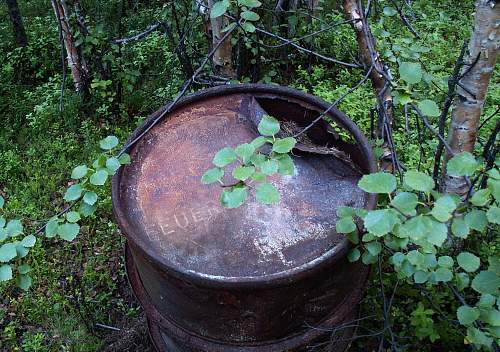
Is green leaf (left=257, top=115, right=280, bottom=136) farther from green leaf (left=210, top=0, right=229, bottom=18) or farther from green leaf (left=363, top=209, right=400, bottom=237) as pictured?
green leaf (left=210, top=0, right=229, bottom=18)

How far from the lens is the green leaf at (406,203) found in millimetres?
1405

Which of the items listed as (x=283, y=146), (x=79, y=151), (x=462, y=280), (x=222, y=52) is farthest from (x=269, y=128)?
(x=79, y=151)

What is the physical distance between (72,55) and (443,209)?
4013 millimetres

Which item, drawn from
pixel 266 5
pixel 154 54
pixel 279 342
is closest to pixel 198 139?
pixel 279 342

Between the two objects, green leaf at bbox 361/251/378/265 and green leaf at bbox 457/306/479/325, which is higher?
green leaf at bbox 457/306/479/325

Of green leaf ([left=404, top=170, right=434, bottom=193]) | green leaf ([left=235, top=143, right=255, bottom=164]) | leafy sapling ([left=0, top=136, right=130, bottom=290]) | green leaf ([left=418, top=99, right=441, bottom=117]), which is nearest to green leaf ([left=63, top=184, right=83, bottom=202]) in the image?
leafy sapling ([left=0, top=136, right=130, bottom=290])

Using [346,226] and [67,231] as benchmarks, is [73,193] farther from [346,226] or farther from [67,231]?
[346,226]

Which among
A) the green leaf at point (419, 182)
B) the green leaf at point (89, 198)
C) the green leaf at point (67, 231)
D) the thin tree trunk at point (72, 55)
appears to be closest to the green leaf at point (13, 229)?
the green leaf at point (67, 231)

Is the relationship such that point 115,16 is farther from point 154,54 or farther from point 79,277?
point 79,277

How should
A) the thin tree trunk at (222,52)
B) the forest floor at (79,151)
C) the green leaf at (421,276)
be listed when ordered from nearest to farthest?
the green leaf at (421,276)
the forest floor at (79,151)
the thin tree trunk at (222,52)

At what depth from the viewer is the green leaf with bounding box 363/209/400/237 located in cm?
139

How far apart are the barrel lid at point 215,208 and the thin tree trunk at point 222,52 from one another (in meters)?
1.34

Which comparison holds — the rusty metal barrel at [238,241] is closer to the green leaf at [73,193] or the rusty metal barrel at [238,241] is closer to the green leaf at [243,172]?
the green leaf at [73,193]

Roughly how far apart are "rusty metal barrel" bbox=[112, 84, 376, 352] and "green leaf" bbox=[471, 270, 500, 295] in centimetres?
51
